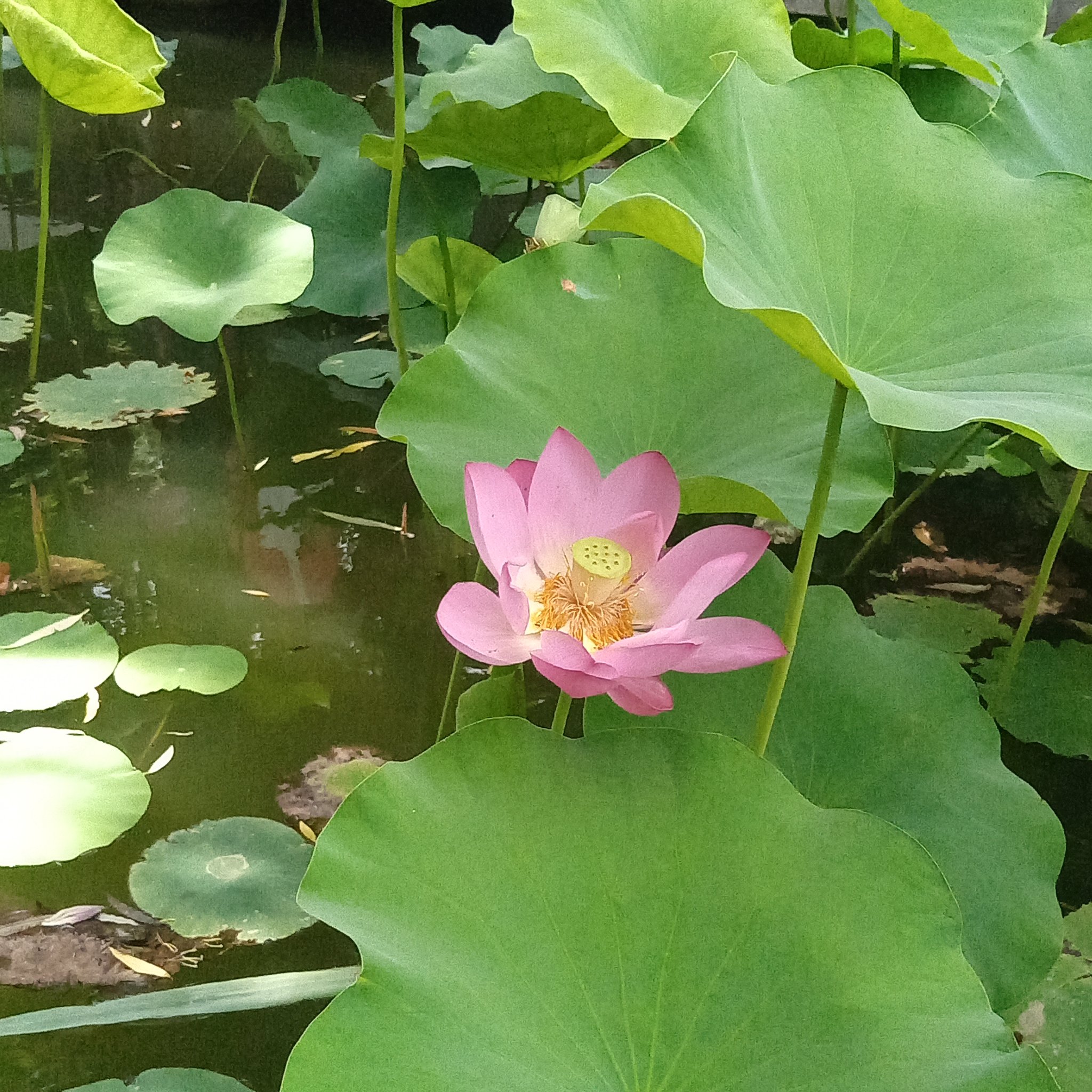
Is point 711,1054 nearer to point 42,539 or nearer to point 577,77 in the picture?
point 577,77

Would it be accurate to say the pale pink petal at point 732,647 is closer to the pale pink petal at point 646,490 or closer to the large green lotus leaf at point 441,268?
the pale pink petal at point 646,490

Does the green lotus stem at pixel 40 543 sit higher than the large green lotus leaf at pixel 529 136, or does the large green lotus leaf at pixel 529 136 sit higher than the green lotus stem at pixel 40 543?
the large green lotus leaf at pixel 529 136

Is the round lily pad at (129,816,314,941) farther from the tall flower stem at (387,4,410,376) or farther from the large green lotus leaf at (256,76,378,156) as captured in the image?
the large green lotus leaf at (256,76,378,156)

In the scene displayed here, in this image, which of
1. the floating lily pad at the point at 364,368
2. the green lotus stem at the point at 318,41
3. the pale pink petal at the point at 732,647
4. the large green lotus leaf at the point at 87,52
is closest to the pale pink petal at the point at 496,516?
the pale pink petal at the point at 732,647

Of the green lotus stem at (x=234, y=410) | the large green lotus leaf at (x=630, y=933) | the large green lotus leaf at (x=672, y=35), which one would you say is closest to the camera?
the large green lotus leaf at (x=630, y=933)

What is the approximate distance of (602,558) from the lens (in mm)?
567

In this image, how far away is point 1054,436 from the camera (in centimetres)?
51

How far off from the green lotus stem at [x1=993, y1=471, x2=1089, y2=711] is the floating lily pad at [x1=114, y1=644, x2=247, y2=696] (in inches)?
31.6

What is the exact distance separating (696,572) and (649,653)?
76 millimetres

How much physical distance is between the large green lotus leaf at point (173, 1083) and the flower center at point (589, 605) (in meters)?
0.38

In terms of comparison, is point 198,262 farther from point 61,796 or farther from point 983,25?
point 983,25

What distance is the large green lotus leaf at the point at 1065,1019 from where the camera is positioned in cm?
75

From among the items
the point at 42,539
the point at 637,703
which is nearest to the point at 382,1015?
the point at 637,703

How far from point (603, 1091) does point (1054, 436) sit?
0.39 metres
